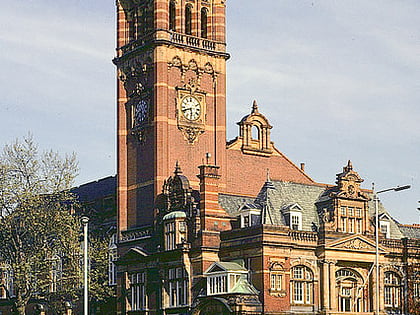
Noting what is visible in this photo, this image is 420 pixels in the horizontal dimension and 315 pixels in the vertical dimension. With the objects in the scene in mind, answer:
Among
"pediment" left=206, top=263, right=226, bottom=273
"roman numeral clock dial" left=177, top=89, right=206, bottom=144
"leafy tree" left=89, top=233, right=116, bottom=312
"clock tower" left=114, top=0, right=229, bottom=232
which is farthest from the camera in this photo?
"leafy tree" left=89, top=233, right=116, bottom=312

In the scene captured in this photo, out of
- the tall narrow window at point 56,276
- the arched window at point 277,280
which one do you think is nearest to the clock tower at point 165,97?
the tall narrow window at point 56,276

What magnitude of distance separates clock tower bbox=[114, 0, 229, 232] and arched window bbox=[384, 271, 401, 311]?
1516cm

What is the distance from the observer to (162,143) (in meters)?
80.4

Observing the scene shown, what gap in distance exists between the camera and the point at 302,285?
244 feet

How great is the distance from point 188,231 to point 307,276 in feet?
31.5

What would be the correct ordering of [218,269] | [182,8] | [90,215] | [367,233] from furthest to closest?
1. [90,215]
2. [182,8]
3. [367,233]
4. [218,269]

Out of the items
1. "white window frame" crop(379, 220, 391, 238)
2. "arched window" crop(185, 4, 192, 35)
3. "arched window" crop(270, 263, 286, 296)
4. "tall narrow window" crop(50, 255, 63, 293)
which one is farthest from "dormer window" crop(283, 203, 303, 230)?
"tall narrow window" crop(50, 255, 63, 293)

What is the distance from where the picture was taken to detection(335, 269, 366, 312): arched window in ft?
249

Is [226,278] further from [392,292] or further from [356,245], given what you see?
[392,292]

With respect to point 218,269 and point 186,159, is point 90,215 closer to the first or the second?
point 186,159

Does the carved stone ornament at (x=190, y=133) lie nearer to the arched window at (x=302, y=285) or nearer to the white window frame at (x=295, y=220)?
the white window frame at (x=295, y=220)

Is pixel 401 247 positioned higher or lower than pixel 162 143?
lower

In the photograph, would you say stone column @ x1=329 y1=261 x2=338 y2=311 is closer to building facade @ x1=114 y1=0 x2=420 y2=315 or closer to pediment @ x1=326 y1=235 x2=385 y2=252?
building facade @ x1=114 y1=0 x2=420 y2=315

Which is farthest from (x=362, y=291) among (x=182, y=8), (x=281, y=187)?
(x=182, y=8)
